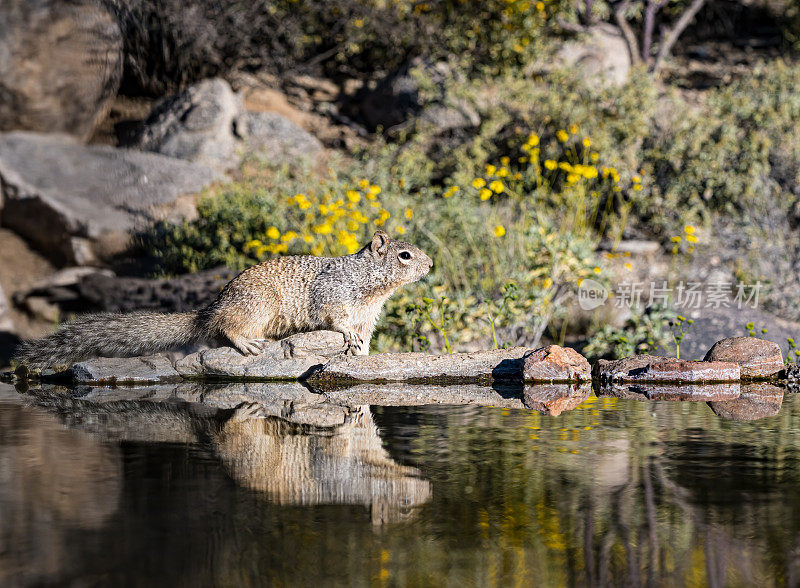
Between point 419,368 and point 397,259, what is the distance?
101cm

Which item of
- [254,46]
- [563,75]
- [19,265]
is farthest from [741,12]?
[19,265]

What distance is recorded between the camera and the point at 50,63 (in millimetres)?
13664

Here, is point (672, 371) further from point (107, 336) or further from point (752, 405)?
point (107, 336)

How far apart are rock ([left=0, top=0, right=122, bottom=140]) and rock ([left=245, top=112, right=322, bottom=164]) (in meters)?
2.59

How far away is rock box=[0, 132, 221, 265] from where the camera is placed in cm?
1227

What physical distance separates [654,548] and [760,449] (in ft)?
6.50

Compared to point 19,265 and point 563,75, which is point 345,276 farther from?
point 563,75

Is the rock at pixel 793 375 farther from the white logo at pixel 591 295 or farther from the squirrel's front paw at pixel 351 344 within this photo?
the squirrel's front paw at pixel 351 344

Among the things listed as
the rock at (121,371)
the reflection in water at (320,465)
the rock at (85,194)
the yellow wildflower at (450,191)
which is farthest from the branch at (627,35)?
the reflection in water at (320,465)

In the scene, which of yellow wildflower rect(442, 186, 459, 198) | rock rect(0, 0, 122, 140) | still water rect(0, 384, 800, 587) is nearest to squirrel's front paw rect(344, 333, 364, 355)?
still water rect(0, 384, 800, 587)

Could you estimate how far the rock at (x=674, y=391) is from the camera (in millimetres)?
6566

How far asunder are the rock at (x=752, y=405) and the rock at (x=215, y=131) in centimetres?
872

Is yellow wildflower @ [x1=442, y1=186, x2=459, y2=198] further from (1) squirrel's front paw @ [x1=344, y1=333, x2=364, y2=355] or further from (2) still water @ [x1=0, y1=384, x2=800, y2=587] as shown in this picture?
(2) still water @ [x1=0, y1=384, x2=800, y2=587]

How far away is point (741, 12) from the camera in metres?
22.0
